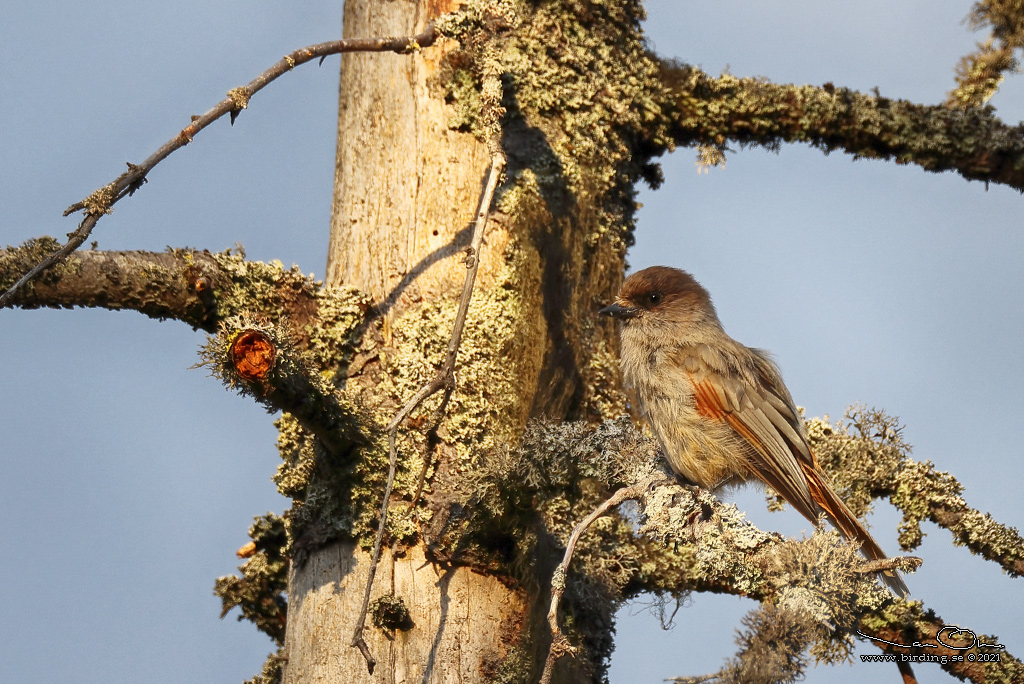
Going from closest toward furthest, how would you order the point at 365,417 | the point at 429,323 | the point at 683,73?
the point at 365,417, the point at 429,323, the point at 683,73

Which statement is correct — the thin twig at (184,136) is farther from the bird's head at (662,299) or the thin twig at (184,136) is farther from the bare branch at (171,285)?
the bird's head at (662,299)

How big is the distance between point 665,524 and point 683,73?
2.36 m

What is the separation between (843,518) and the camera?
14.6ft

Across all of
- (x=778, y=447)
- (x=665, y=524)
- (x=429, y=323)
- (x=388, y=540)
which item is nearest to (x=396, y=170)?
(x=429, y=323)

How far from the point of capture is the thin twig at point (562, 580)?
8.15 feet

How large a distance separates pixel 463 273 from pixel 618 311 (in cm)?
102

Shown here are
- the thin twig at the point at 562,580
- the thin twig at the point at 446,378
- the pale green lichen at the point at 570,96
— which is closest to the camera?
the thin twig at the point at 562,580

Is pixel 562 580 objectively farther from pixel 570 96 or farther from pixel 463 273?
pixel 570 96

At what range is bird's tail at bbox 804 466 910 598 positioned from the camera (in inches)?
170

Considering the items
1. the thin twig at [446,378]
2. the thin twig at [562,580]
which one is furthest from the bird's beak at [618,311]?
the thin twig at [446,378]

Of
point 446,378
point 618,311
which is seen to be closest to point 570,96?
point 618,311

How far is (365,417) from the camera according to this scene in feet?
10.9

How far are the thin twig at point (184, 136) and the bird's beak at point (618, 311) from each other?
1.48 m

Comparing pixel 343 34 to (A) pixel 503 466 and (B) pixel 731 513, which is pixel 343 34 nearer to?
(A) pixel 503 466
